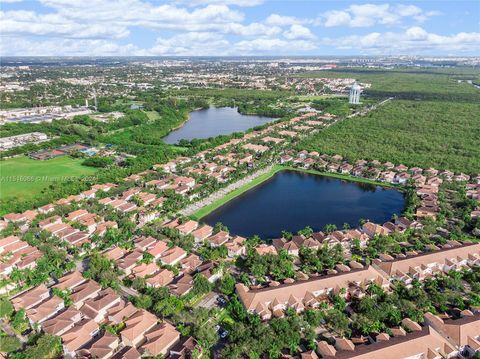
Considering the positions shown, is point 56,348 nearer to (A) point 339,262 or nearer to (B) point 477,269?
(A) point 339,262

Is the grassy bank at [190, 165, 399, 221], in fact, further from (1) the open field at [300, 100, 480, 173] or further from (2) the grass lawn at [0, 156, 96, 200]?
(2) the grass lawn at [0, 156, 96, 200]

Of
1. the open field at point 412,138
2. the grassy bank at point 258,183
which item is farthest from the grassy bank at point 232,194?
the open field at point 412,138

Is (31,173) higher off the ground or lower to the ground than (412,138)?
lower

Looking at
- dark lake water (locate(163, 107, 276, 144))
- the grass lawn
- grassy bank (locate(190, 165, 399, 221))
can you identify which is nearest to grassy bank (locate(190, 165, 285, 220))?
grassy bank (locate(190, 165, 399, 221))

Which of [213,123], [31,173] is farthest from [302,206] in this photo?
[213,123]

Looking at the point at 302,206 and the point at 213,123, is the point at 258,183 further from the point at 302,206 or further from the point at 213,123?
the point at 213,123

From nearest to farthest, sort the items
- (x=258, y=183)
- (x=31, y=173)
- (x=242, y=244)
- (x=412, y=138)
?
1. (x=242, y=244)
2. (x=258, y=183)
3. (x=31, y=173)
4. (x=412, y=138)

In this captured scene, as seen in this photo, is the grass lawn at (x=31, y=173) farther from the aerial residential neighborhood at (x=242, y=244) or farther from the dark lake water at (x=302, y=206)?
the dark lake water at (x=302, y=206)

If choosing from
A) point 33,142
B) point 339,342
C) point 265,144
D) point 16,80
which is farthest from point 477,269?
point 16,80
